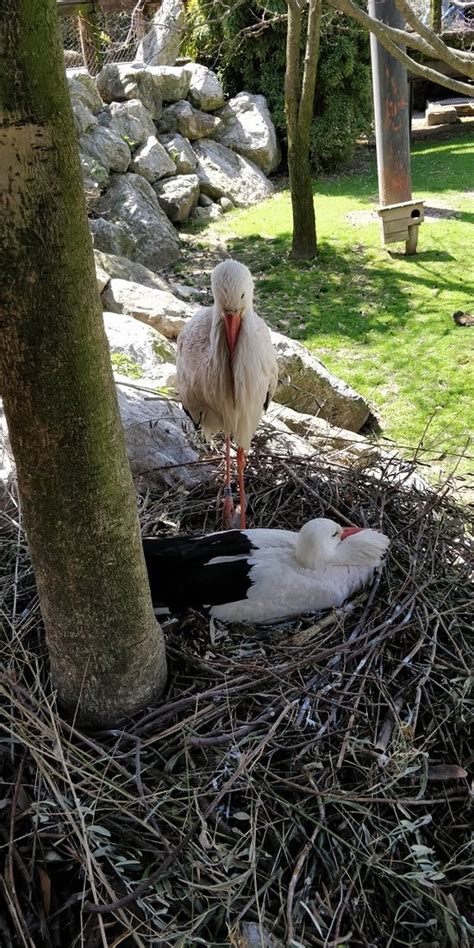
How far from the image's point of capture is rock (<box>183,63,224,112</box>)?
1435 centimetres

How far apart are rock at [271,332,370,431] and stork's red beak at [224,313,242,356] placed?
2.65 metres

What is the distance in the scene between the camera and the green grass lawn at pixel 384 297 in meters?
7.01

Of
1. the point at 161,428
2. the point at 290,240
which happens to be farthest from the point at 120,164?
the point at 161,428

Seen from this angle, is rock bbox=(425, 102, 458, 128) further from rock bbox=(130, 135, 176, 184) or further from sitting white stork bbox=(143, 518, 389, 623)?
sitting white stork bbox=(143, 518, 389, 623)

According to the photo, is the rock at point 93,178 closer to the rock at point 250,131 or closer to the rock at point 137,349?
the rock at point 250,131

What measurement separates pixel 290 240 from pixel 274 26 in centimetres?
566

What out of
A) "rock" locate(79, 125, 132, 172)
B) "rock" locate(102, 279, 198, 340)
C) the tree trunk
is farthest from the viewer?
"rock" locate(79, 125, 132, 172)

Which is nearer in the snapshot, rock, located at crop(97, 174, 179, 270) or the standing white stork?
the standing white stork

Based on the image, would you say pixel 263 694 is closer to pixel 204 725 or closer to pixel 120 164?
pixel 204 725

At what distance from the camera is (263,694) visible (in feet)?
7.64

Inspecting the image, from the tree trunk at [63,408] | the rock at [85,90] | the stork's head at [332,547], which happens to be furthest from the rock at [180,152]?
the tree trunk at [63,408]

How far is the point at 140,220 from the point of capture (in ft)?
35.6

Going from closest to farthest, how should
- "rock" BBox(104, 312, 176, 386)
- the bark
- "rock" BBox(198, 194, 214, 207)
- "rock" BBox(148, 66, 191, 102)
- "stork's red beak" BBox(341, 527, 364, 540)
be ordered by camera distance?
"stork's red beak" BBox(341, 527, 364, 540), "rock" BBox(104, 312, 176, 386), the bark, "rock" BBox(198, 194, 214, 207), "rock" BBox(148, 66, 191, 102)

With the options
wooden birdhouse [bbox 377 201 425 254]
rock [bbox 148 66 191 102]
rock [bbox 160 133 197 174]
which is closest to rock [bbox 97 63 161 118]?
rock [bbox 148 66 191 102]
